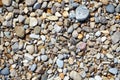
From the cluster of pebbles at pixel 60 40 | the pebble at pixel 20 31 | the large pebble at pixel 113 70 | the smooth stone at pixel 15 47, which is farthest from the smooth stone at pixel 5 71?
the large pebble at pixel 113 70

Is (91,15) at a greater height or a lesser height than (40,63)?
greater

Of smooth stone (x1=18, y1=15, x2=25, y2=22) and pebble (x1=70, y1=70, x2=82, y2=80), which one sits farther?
smooth stone (x1=18, y1=15, x2=25, y2=22)

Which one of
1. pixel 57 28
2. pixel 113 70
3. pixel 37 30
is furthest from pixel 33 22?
pixel 113 70

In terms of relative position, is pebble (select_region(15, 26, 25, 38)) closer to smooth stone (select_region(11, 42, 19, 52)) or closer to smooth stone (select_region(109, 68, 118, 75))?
smooth stone (select_region(11, 42, 19, 52))

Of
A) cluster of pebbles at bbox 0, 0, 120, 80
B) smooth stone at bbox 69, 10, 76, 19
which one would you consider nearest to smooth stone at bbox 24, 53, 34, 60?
cluster of pebbles at bbox 0, 0, 120, 80

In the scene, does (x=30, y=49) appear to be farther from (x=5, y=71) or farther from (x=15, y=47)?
(x=5, y=71)

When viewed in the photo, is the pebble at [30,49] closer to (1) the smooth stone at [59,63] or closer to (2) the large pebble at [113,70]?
(1) the smooth stone at [59,63]

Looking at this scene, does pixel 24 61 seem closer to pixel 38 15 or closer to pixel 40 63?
pixel 40 63

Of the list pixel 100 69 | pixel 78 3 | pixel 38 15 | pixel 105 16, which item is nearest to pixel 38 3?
pixel 38 15
